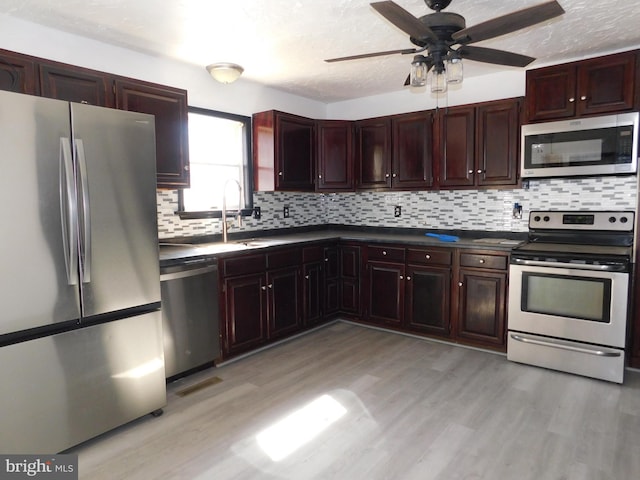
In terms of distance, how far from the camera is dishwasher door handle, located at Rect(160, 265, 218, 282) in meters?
2.84

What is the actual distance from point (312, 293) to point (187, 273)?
1.50 meters

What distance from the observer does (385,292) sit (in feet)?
13.7

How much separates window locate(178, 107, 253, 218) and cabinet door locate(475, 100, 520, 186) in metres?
2.20

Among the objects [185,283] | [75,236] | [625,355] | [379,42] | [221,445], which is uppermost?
[379,42]

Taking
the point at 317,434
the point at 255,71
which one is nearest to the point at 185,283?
the point at 317,434

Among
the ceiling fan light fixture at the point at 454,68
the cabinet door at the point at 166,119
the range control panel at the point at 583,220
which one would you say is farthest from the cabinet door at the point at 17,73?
the range control panel at the point at 583,220

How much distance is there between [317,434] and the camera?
2391mm

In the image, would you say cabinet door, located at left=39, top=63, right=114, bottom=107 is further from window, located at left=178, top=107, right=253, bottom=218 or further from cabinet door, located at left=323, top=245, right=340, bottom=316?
cabinet door, located at left=323, top=245, right=340, bottom=316

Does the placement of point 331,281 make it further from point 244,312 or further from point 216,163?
point 216,163

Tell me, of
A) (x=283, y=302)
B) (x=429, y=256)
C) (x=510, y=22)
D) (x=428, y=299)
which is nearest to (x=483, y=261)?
(x=429, y=256)

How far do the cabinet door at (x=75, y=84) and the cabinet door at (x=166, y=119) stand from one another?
0.33 feet

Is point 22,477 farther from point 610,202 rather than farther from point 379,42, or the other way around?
point 610,202

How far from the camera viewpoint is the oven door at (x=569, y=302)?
116 inches

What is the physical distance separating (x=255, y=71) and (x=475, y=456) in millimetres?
3403
